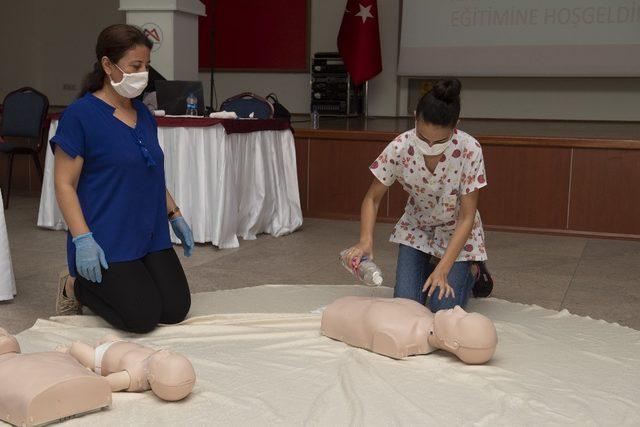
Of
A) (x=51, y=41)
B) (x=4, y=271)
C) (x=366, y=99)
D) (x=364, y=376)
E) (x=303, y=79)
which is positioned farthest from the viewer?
(x=51, y=41)

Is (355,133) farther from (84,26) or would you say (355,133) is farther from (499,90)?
(84,26)

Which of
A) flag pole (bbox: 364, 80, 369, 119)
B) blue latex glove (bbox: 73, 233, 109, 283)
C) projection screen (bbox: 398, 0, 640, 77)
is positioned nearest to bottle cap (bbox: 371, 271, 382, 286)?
blue latex glove (bbox: 73, 233, 109, 283)

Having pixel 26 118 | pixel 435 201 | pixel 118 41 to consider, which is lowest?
pixel 435 201

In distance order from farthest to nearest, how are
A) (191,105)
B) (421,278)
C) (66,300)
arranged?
1. (191,105)
2. (421,278)
3. (66,300)

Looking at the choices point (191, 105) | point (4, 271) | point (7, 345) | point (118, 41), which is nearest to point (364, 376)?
point (7, 345)

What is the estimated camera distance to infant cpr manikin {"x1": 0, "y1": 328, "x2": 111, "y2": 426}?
4.85 ft

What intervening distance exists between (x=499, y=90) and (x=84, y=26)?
190 inches

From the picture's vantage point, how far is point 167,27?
5098 mm

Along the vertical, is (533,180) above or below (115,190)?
below

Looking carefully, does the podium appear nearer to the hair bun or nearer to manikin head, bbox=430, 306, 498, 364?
the hair bun

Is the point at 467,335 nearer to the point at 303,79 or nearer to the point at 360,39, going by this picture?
the point at 360,39

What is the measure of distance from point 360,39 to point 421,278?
555 centimetres

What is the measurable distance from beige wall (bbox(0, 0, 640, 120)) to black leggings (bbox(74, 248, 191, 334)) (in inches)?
243

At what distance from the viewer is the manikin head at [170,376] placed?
1.61 metres
